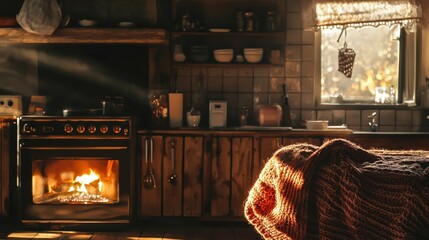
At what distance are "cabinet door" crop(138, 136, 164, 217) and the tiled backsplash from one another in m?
0.67

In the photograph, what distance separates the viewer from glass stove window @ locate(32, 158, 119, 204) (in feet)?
16.0

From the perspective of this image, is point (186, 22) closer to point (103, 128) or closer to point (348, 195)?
point (103, 128)

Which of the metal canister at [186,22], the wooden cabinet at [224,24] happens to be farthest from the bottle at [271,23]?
the metal canister at [186,22]

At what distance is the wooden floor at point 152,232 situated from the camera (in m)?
4.65

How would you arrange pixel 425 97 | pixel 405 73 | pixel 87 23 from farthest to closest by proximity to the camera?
pixel 405 73 < pixel 425 97 < pixel 87 23

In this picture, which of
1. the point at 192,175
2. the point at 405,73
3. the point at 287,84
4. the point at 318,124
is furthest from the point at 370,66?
the point at 192,175

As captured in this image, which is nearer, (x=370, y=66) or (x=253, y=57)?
(x=253, y=57)

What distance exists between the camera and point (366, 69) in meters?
5.62

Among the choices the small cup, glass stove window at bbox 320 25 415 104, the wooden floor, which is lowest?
the wooden floor

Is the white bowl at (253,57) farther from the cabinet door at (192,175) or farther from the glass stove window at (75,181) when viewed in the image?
the glass stove window at (75,181)

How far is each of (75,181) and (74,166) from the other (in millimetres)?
128

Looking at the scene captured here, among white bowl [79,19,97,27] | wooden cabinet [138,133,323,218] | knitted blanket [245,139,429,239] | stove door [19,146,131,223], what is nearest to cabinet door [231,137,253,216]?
wooden cabinet [138,133,323,218]

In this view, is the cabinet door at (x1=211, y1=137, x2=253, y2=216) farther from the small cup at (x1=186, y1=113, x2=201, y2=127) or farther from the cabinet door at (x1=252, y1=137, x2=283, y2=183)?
the small cup at (x1=186, y1=113, x2=201, y2=127)

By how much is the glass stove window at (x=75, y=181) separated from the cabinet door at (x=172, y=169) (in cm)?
40
